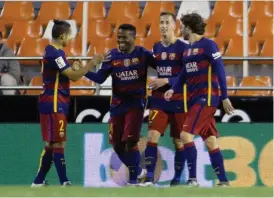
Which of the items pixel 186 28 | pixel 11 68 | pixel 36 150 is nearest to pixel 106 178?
pixel 36 150

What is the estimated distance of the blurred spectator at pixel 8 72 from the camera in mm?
11633

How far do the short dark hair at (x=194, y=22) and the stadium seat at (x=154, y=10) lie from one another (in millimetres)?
4270

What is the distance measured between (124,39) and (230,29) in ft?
12.5

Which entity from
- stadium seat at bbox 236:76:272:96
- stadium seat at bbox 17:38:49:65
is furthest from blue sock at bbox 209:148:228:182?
stadium seat at bbox 17:38:49:65

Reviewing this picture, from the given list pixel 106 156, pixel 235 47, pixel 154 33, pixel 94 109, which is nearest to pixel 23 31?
pixel 154 33

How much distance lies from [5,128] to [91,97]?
1145 mm

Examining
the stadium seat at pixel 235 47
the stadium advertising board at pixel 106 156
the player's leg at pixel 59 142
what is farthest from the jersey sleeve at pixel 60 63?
the stadium seat at pixel 235 47

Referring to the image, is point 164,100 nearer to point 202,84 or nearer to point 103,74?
point 103,74

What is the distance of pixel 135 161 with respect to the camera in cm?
1009

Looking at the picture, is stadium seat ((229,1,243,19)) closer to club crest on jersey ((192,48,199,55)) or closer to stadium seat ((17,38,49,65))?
stadium seat ((17,38,49,65))

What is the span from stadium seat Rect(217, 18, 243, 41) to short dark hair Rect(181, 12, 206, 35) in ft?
13.1

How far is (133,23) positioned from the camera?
1373 cm

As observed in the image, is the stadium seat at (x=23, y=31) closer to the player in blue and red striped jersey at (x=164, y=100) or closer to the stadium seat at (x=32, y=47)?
the stadium seat at (x=32, y=47)

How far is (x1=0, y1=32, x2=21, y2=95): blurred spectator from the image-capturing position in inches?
458
